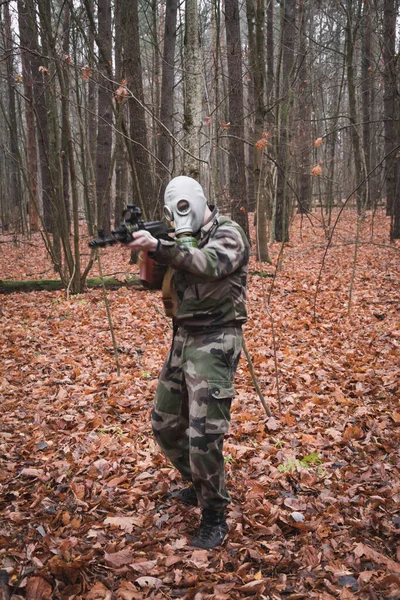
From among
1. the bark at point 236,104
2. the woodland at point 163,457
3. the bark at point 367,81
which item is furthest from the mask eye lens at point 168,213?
the bark at point 367,81

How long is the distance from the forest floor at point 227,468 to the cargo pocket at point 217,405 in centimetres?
79

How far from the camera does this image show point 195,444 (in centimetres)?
274

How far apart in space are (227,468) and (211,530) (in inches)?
37.1

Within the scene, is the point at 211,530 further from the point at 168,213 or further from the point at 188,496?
the point at 168,213

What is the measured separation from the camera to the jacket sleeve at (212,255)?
245cm

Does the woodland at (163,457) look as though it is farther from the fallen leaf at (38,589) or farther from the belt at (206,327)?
the belt at (206,327)

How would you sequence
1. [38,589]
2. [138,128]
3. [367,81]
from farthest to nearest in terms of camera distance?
[367,81], [138,128], [38,589]

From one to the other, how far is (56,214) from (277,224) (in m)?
7.51

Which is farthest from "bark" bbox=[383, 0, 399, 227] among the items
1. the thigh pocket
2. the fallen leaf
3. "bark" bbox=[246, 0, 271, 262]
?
the fallen leaf

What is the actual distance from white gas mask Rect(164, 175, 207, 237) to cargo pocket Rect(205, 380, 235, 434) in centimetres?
91

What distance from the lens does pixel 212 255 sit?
254 cm

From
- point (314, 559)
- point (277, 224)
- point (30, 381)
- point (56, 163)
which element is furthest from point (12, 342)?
point (277, 224)

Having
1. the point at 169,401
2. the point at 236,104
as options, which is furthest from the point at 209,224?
the point at 236,104

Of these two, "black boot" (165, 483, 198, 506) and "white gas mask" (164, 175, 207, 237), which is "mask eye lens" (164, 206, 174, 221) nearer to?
"white gas mask" (164, 175, 207, 237)
